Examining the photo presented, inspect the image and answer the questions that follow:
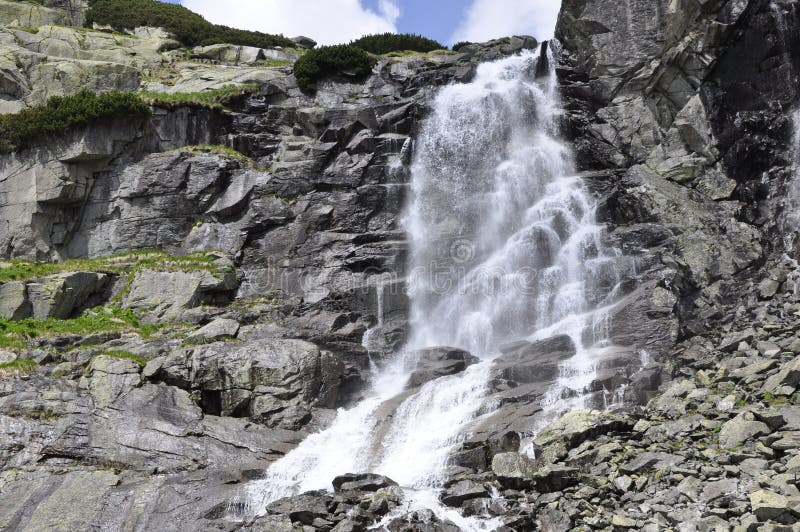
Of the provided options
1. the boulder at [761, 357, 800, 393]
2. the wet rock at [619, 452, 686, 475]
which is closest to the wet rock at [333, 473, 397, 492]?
the wet rock at [619, 452, 686, 475]

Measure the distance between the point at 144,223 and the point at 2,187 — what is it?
7603 millimetres

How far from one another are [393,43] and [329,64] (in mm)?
11067

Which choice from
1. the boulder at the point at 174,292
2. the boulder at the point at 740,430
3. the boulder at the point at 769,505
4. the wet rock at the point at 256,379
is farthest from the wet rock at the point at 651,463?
the boulder at the point at 174,292

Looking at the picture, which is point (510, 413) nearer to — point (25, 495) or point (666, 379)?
point (666, 379)

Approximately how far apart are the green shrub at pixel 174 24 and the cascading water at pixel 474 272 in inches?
811

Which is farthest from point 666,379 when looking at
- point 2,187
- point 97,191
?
point 2,187

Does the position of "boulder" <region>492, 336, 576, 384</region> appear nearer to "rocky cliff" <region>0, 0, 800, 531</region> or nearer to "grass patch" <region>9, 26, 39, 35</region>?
"rocky cliff" <region>0, 0, 800, 531</region>

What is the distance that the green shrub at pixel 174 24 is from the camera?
160ft

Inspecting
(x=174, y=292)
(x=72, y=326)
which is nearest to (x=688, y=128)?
(x=174, y=292)

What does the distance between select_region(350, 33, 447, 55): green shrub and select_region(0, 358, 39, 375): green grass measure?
35156 mm

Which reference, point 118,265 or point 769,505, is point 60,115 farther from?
point 769,505

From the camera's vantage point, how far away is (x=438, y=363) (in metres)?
22.8

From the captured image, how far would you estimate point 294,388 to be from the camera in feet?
69.4

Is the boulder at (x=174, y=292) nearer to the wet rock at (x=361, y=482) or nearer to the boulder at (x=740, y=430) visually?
the wet rock at (x=361, y=482)
